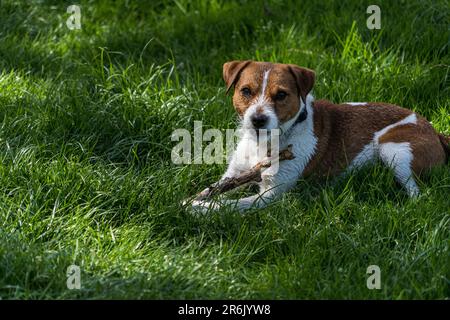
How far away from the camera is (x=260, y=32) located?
8.23m

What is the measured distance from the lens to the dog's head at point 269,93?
6.01 metres

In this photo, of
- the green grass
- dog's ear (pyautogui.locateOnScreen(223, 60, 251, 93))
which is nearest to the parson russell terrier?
dog's ear (pyautogui.locateOnScreen(223, 60, 251, 93))

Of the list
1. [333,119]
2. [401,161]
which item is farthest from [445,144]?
[333,119]

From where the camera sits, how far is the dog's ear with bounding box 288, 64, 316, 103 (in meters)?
6.17

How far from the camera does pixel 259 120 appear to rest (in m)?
5.96

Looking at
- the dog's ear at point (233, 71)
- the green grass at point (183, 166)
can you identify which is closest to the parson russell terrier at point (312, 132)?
the dog's ear at point (233, 71)

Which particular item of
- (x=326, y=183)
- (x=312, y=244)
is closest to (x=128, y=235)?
(x=312, y=244)

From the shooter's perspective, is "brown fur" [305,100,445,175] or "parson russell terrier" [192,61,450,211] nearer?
"parson russell terrier" [192,61,450,211]

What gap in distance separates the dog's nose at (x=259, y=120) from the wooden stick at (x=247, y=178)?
0.40 meters

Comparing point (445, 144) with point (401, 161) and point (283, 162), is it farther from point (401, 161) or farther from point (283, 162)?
point (283, 162)

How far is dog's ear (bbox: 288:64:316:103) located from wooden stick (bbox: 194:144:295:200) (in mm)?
427

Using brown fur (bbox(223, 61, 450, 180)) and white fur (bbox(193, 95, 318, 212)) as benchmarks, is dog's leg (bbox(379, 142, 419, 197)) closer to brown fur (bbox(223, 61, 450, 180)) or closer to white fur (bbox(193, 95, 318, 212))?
brown fur (bbox(223, 61, 450, 180))

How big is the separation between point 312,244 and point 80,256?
1.45 meters

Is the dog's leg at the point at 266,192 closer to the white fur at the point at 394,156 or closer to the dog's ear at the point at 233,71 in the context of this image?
the white fur at the point at 394,156
